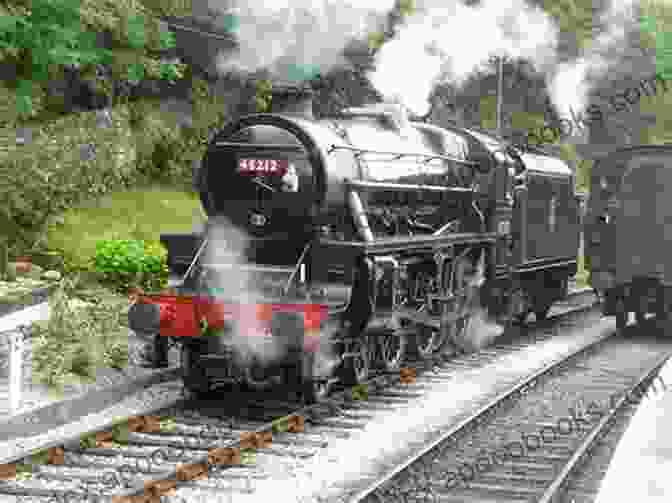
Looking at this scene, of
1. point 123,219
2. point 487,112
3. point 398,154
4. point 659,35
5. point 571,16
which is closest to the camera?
point 398,154

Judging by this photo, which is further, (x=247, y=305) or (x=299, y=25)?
(x=299, y=25)

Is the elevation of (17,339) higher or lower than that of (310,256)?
lower

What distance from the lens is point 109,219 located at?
21.1 m

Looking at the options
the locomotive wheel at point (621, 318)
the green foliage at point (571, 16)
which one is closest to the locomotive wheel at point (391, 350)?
the locomotive wheel at point (621, 318)

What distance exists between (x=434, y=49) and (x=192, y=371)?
8.68 m

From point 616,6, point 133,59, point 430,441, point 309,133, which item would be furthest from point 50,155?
point 616,6

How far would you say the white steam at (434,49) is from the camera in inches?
645

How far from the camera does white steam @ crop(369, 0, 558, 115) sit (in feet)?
53.8

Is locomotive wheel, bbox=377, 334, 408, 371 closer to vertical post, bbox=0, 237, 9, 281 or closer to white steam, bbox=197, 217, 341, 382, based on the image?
white steam, bbox=197, 217, 341, 382

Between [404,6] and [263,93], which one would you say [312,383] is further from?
[404,6]

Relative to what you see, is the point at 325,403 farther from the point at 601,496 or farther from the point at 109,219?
the point at 109,219

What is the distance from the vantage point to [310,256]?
11.1m

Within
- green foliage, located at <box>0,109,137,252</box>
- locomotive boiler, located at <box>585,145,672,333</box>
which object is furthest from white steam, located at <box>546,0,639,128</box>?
green foliage, located at <box>0,109,137,252</box>

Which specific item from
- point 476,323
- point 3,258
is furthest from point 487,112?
point 3,258
